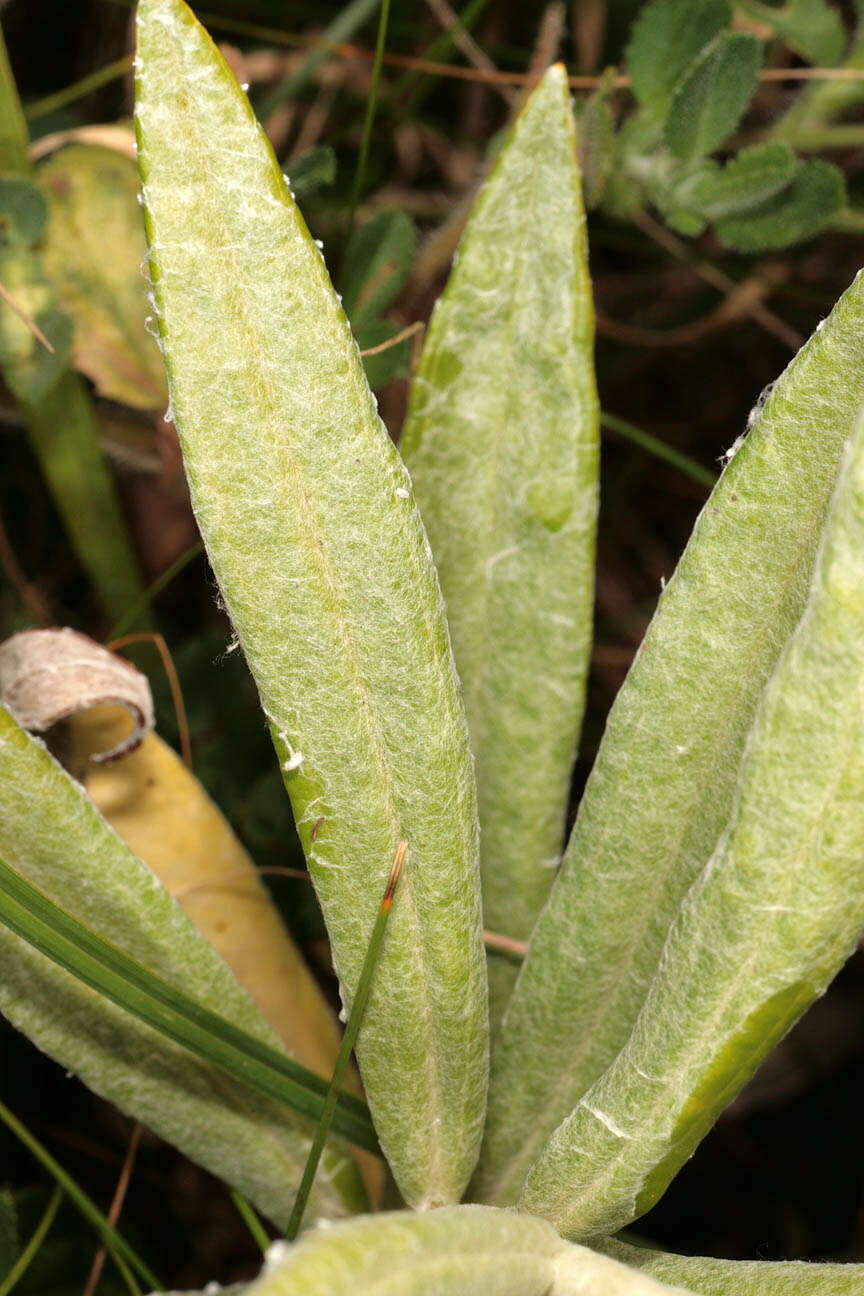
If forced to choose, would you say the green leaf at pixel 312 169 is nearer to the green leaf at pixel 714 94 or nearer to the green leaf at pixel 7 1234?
the green leaf at pixel 714 94

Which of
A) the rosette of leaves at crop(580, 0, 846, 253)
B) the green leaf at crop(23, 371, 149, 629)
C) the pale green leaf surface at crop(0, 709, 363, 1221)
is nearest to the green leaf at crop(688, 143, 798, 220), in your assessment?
the rosette of leaves at crop(580, 0, 846, 253)

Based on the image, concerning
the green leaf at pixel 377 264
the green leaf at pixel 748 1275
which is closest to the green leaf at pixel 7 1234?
the green leaf at pixel 748 1275

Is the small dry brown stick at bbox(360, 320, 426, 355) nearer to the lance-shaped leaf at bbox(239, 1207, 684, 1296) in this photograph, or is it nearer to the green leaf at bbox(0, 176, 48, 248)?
the green leaf at bbox(0, 176, 48, 248)

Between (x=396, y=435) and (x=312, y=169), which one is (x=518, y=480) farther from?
(x=396, y=435)

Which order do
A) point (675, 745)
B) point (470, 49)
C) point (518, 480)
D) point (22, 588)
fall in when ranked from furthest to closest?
1. point (470, 49)
2. point (22, 588)
3. point (518, 480)
4. point (675, 745)

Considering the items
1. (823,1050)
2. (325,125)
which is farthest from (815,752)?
(325,125)

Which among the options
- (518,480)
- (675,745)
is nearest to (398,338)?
(518,480)

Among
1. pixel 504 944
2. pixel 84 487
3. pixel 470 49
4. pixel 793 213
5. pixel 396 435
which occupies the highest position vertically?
pixel 470 49
